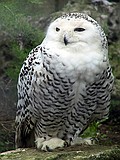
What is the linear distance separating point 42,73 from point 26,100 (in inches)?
12.9

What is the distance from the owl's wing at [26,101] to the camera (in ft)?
12.8

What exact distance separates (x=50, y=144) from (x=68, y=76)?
633 mm

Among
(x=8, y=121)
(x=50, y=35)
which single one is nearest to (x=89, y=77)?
(x=50, y=35)

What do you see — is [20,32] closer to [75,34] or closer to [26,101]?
[26,101]

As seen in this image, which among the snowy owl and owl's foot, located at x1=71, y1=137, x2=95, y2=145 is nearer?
the snowy owl

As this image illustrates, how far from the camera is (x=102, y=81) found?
12.5 feet

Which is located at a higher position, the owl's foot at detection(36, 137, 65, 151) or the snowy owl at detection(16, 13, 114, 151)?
the snowy owl at detection(16, 13, 114, 151)

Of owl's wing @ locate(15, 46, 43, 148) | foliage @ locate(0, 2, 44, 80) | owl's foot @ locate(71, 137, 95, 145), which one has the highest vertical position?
foliage @ locate(0, 2, 44, 80)

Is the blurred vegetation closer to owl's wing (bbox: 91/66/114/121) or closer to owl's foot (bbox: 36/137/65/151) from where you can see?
owl's foot (bbox: 36/137/65/151)

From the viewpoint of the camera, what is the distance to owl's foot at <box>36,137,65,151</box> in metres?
4.06

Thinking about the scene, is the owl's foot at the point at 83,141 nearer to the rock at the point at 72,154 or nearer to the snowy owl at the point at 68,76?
the rock at the point at 72,154

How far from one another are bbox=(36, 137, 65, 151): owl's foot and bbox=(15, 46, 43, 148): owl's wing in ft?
0.46

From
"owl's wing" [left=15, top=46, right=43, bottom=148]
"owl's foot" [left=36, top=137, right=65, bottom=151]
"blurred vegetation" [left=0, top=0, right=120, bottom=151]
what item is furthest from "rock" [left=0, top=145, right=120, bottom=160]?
"blurred vegetation" [left=0, top=0, right=120, bottom=151]

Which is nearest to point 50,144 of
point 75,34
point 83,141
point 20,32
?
point 83,141
